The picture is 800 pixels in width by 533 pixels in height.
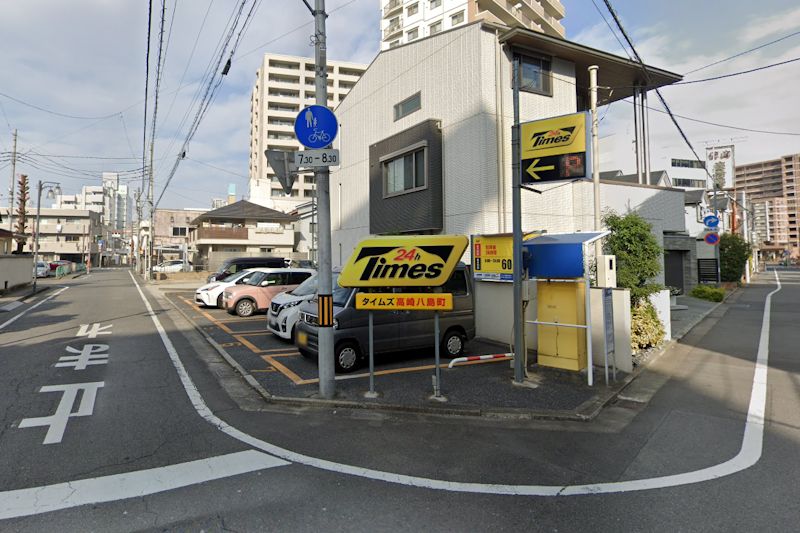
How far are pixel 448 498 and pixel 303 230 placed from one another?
127 ft

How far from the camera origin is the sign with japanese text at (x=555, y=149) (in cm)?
657

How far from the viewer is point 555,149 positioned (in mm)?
6742

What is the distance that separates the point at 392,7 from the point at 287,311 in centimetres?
4945

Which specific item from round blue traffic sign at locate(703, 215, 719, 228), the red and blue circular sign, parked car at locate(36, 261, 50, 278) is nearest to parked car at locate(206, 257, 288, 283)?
the red and blue circular sign

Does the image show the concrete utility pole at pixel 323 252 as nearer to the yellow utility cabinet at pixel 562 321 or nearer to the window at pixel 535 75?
the yellow utility cabinet at pixel 562 321

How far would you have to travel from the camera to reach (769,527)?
10.1 feet

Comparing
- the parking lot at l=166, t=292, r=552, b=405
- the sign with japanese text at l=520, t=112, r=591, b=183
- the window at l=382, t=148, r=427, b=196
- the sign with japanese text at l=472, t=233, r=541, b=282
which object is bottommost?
the parking lot at l=166, t=292, r=552, b=405

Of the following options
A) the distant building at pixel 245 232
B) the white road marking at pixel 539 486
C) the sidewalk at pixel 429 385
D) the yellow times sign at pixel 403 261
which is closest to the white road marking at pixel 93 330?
the sidewalk at pixel 429 385

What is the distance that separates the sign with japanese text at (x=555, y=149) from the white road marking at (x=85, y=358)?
28.3 ft

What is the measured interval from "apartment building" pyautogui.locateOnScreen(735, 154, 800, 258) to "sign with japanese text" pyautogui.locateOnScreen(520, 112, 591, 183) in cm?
11827

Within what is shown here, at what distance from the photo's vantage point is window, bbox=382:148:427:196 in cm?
1345

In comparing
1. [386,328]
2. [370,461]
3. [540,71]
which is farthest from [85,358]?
[540,71]

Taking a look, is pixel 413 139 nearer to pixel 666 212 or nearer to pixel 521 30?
pixel 521 30

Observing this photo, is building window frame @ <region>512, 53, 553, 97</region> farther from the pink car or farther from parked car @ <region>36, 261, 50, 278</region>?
parked car @ <region>36, 261, 50, 278</region>
